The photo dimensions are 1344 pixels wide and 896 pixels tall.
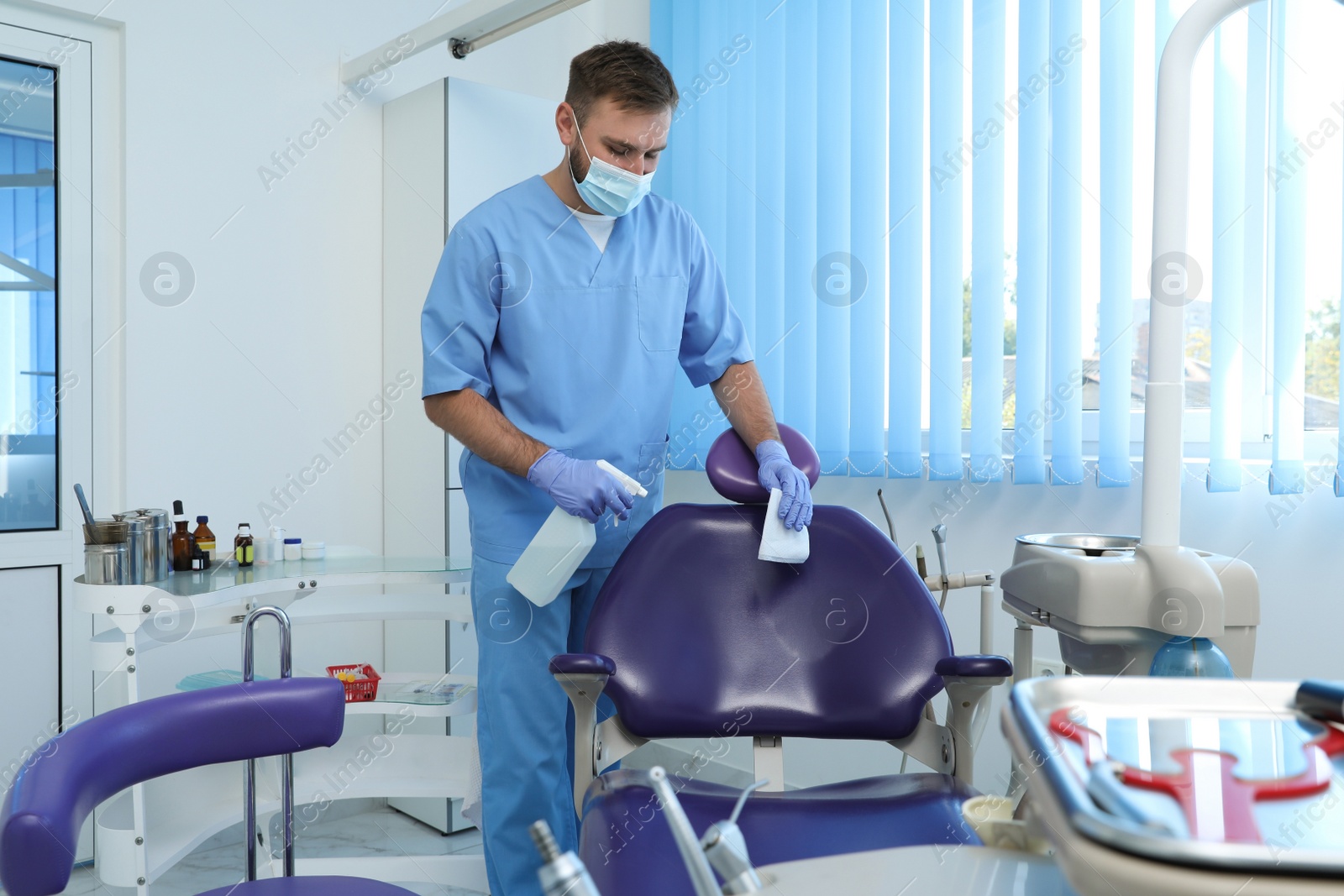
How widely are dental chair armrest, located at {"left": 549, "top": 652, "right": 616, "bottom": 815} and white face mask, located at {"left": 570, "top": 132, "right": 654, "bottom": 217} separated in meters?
0.77

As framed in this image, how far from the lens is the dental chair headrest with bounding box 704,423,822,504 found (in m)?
1.55

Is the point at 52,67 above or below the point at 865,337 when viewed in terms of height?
above

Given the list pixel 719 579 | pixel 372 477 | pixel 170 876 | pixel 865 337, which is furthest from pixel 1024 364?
pixel 170 876

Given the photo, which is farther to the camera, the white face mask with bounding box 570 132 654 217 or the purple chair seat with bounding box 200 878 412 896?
the white face mask with bounding box 570 132 654 217

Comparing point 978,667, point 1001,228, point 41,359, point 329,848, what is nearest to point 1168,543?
point 978,667

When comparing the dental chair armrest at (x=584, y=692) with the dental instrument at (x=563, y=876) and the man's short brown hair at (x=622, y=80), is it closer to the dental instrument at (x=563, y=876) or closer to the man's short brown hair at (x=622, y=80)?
the dental instrument at (x=563, y=876)

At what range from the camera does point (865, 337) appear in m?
2.28

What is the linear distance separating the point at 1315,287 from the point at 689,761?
187 centimetres

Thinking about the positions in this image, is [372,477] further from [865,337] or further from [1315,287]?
[1315,287]

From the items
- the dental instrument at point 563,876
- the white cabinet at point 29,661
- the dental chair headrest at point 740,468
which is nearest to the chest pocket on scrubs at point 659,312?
the dental chair headrest at point 740,468

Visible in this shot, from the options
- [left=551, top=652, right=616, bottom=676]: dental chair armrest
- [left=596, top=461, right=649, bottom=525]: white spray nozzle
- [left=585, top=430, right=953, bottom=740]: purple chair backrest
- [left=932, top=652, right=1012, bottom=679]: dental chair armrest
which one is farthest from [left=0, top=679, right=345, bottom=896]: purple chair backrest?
[left=932, top=652, right=1012, bottom=679]: dental chair armrest

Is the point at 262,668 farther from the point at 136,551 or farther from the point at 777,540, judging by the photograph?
the point at 777,540

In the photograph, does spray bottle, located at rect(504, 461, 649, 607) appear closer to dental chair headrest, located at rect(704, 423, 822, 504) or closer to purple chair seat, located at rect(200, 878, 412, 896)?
dental chair headrest, located at rect(704, 423, 822, 504)

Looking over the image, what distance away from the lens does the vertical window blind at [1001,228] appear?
1.71 meters
